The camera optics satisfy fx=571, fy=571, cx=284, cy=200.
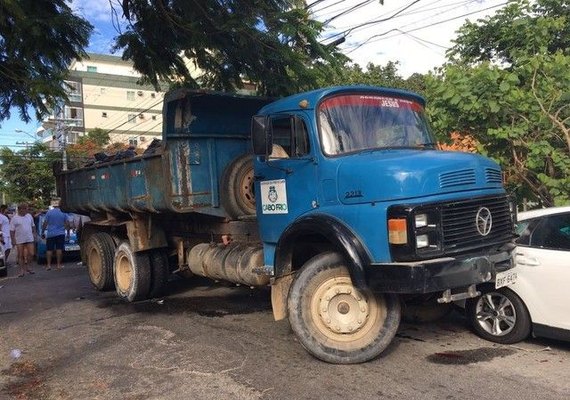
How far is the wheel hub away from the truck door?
2.94ft

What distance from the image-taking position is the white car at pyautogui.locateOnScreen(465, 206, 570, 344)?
5.37 m

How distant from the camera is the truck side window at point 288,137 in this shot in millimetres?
5852

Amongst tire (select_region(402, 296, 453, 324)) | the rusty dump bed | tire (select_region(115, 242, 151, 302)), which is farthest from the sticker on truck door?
tire (select_region(115, 242, 151, 302))

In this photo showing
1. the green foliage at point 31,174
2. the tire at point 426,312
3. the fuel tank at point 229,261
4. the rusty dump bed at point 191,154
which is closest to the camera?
the tire at point 426,312

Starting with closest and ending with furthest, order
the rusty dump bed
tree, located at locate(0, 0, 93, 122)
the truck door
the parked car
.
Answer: the truck door
tree, located at locate(0, 0, 93, 122)
the rusty dump bed
the parked car

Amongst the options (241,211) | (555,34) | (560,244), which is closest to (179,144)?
(241,211)

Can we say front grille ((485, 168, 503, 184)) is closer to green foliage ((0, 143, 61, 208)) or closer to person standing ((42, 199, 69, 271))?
person standing ((42, 199, 69, 271))

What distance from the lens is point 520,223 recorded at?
19.6 feet

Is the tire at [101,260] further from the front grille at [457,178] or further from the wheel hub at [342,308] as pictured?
the front grille at [457,178]

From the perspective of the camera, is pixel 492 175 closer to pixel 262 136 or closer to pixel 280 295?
pixel 262 136

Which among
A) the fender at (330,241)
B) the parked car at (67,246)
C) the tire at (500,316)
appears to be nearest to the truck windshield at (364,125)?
the fender at (330,241)

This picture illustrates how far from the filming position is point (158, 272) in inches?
361

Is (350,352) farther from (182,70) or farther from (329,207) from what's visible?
(182,70)

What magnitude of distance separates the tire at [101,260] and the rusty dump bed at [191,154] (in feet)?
5.99
